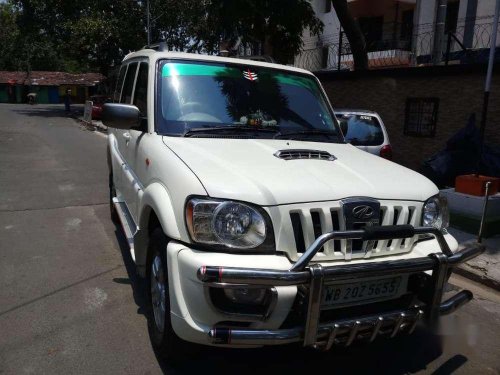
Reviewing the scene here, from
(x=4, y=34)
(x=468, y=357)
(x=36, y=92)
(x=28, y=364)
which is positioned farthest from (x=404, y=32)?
(x=4, y=34)

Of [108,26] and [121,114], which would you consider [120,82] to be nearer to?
[121,114]

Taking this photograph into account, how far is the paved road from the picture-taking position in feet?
9.84

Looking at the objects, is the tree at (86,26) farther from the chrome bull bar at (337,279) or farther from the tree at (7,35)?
the tree at (7,35)

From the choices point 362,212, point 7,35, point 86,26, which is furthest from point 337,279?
point 7,35

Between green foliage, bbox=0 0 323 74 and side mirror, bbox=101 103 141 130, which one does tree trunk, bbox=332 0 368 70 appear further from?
green foliage, bbox=0 0 323 74

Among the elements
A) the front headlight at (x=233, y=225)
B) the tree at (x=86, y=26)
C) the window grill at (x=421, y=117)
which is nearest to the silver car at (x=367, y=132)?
the window grill at (x=421, y=117)

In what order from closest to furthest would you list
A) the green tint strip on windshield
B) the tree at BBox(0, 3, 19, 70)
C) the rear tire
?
the rear tire, the green tint strip on windshield, the tree at BBox(0, 3, 19, 70)

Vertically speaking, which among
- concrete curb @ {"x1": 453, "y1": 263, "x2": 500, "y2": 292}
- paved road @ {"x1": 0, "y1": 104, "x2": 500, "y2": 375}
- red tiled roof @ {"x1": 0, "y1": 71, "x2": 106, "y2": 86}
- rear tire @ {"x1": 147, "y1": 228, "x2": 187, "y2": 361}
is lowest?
concrete curb @ {"x1": 453, "y1": 263, "x2": 500, "y2": 292}

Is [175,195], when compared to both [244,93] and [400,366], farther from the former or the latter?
[400,366]

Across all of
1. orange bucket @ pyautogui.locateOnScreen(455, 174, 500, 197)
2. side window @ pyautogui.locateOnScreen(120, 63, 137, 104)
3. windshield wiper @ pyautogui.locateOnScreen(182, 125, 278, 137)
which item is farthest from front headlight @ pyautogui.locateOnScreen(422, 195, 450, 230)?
orange bucket @ pyautogui.locateOnScreen(455, 174, 500, 197)

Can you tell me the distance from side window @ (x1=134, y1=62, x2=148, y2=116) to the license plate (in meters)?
2.09

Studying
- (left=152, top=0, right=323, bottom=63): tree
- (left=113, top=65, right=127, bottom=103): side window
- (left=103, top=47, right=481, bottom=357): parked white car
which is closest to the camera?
(left=103, top=47, right=481, bottom=357): parked white car

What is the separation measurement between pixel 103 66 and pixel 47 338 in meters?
30.6

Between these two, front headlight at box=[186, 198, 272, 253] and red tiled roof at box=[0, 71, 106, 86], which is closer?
front headlight at box=[186, 198, 272, 253]
